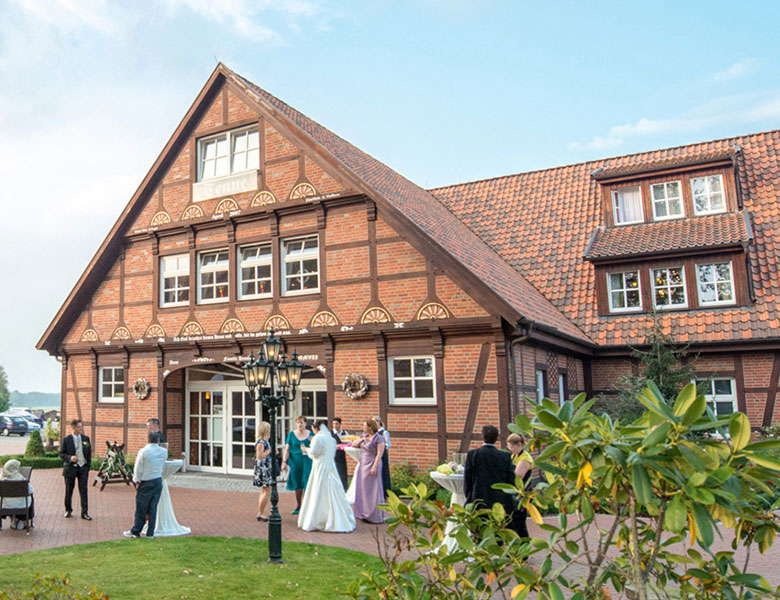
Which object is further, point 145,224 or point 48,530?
point 145,224

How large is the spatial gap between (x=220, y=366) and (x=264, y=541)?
8439 mm

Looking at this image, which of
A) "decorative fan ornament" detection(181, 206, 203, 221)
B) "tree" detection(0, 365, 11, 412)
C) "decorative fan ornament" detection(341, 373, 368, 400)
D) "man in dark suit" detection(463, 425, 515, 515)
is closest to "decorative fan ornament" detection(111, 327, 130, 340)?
"decorative fan ornament" detection(181, 206, 203, 221)

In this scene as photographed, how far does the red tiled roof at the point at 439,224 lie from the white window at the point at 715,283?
9.55 ft

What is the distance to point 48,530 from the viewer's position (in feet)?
32.7

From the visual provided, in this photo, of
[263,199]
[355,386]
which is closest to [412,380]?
[355,386]

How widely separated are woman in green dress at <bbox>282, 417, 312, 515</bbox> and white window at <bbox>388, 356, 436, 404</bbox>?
304cm

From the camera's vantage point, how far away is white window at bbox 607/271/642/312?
1608cm

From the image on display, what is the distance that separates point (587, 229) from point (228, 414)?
409 inches

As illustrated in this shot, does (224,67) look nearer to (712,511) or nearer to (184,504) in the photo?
(184,504)

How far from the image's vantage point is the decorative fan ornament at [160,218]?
1719cm

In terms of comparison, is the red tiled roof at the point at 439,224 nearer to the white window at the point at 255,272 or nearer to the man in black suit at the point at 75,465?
the white window at the point at 255,272

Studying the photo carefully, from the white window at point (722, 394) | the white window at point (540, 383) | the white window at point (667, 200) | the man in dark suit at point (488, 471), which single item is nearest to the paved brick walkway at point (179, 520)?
the man in dark suit at point (488, 471)

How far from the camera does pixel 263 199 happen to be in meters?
15.8

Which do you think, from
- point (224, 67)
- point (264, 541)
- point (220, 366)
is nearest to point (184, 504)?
point (264, 541)
